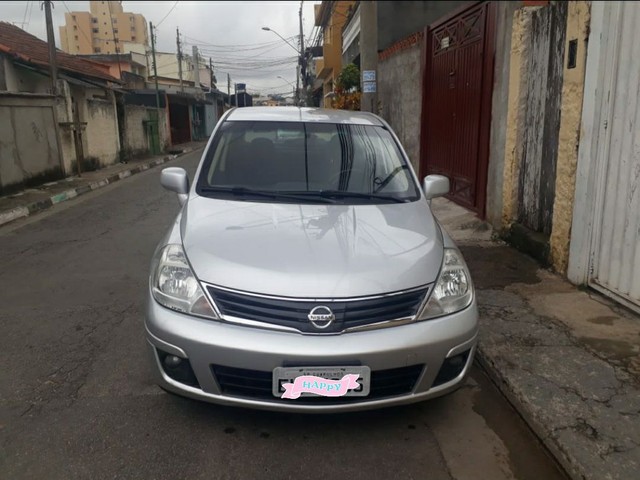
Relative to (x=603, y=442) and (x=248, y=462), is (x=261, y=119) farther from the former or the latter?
(x=603, y=442)

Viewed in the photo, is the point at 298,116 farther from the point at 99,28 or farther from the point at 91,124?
the point at 99,28

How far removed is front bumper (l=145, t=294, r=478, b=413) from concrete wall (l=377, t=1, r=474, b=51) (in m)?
7.90

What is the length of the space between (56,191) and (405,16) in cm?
866

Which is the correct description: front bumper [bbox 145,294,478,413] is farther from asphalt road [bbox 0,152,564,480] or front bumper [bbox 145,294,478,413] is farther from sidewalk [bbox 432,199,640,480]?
sidewalk [bbox 432,199,640,480]

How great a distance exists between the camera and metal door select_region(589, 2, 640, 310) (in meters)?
3.84

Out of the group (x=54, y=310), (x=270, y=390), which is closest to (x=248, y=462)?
(x=270, y=390)

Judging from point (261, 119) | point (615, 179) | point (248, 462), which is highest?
point (261, 119)

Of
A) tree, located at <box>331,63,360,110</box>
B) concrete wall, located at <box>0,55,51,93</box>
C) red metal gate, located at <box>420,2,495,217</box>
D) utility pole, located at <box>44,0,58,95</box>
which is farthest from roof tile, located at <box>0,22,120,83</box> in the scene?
red metal gate, located at <box>420,2,495,217</box>

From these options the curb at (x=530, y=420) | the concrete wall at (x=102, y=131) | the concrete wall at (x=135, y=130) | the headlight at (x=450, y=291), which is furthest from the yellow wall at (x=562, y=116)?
the concrete wall at (x=135, y=130)

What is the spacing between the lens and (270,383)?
2418mm

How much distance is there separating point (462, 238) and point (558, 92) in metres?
2.03

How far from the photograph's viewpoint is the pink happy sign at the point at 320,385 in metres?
2.38

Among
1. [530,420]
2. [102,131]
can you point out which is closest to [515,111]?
[530,420]

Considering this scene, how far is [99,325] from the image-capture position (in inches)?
163
